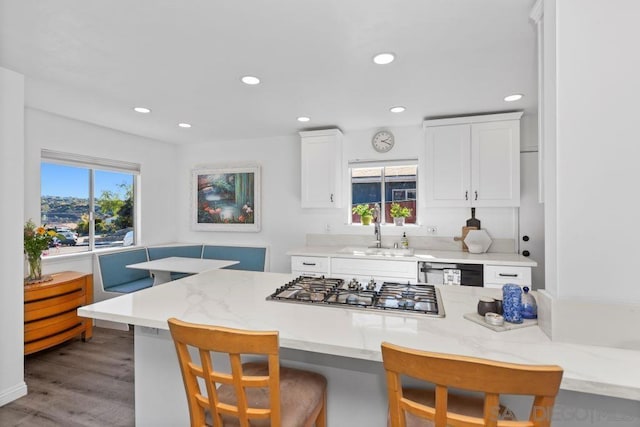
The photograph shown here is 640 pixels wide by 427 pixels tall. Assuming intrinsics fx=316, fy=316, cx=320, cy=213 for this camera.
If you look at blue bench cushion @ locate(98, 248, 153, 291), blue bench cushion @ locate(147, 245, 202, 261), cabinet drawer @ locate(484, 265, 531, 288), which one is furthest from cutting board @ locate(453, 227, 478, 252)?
blue bench cushion @ locate(98, 248, 153, 291)

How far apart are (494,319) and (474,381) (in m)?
0.60

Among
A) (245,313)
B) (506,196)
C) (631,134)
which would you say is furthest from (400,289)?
(506,196)

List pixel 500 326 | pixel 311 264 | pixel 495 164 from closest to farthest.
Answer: pixel 500 326 → pixel 495 164 → pixel 311 264

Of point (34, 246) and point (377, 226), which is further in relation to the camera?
point (377, 226)

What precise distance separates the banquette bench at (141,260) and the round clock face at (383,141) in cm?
201

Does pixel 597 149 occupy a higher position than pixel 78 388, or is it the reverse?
pixel 597 149

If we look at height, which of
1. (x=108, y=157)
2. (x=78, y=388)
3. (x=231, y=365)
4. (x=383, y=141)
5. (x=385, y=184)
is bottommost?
(x=78, y=388)

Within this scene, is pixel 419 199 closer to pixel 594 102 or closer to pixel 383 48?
pixel 383 48

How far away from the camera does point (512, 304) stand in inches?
49.6

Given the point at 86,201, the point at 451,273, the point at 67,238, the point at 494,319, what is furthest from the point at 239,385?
the point at 86,201

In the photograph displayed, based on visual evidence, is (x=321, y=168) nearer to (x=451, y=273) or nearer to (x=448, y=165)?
(x=448, y=165)

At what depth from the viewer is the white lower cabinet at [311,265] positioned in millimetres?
3432

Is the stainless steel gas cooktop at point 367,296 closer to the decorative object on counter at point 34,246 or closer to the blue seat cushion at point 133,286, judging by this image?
the decorative object on counter at point 34,246

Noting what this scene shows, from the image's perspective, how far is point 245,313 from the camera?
1.41m
